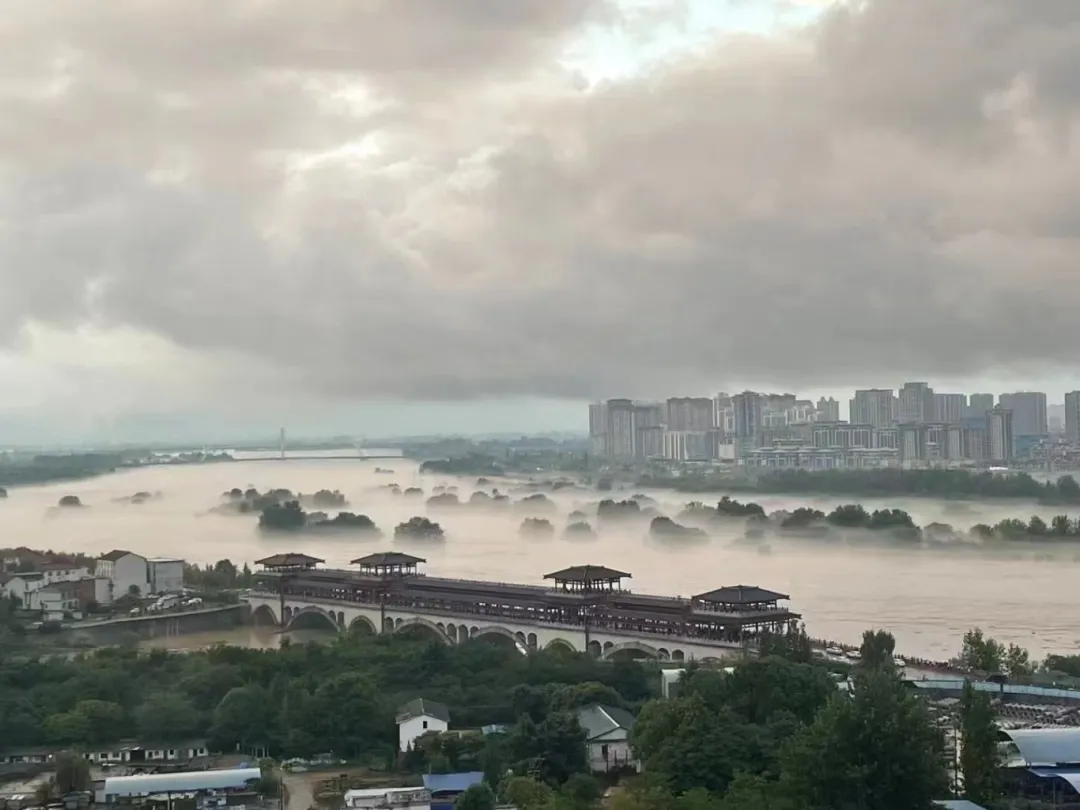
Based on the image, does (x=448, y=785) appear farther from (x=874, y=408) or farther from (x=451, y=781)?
(x=874, y=408)

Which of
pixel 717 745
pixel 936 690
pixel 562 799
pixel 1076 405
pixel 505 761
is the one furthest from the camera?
pixel 1076 405

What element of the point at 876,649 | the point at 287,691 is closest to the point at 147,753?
the point at 287,691

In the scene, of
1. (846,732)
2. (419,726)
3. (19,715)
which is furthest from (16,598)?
(846,732)

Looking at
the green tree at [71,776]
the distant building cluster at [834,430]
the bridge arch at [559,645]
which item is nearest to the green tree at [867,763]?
the green tree at [71,776]

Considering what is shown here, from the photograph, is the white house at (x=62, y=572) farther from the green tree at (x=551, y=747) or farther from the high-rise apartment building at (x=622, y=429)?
the high-rise apartment building at (x=622, y=429)

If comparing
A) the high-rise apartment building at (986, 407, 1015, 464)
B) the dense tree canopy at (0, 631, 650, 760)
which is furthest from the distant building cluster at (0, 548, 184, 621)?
the high-rise apartment building at (986, 407, 1015, 464)

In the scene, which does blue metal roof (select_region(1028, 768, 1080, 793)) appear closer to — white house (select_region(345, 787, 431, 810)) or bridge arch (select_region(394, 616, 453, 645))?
white house (select_region(345, 787, 431, 810))

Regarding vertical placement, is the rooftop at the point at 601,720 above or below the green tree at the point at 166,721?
above

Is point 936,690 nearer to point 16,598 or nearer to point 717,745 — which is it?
point 717,745
